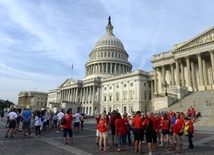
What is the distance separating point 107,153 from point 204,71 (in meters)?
39.4

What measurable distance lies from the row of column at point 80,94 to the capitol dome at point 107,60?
35.2ft

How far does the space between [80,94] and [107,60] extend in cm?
2289

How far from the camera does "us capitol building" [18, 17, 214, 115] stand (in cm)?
4153

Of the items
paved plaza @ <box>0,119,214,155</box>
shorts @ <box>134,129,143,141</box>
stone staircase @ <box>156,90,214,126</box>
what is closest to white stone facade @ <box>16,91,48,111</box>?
stone staircase @ <box>156,90,214,126</box>

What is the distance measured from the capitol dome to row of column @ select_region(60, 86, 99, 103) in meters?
10.7

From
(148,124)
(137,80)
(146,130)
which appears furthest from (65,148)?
(137,80)

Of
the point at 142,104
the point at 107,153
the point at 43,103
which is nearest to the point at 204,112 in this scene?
the point at 107,153

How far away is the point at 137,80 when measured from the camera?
65.5m

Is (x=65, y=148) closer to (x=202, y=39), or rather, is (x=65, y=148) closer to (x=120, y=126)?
(x=120, y=126)

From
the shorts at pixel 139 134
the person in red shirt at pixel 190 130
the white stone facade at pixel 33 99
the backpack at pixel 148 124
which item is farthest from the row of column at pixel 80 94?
the backpack at pixel 148 124

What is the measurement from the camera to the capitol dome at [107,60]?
94.8 meters

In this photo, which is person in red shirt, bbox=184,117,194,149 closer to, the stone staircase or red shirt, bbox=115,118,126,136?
red shirt, bbox=115,118,126,136

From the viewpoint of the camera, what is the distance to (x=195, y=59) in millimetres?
46031

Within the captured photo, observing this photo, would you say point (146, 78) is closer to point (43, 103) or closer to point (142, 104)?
point (142, 104)
